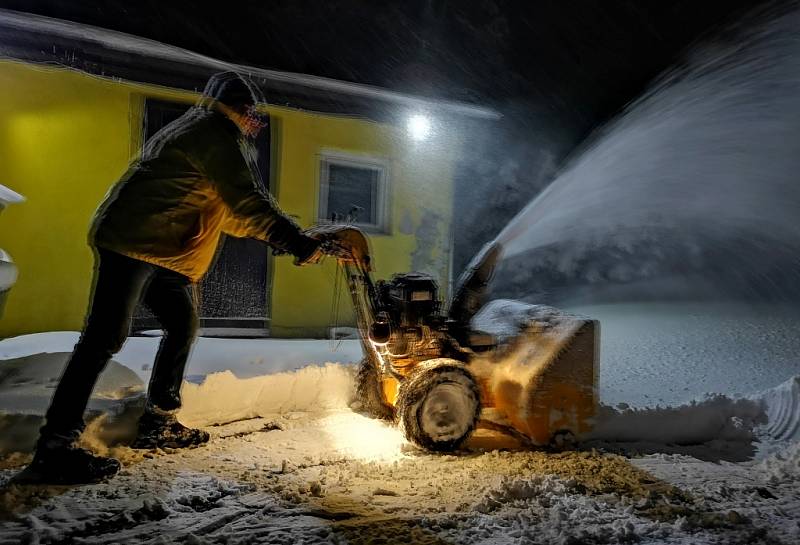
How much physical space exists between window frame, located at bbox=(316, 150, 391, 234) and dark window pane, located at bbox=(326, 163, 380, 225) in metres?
0.04

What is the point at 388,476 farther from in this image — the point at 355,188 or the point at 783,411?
the point at 355,188

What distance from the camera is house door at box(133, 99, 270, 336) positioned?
769 cm

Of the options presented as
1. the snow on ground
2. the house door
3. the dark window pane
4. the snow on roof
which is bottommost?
the snow on ground

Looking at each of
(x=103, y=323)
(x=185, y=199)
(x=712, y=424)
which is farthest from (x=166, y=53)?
(x=712, y=424)

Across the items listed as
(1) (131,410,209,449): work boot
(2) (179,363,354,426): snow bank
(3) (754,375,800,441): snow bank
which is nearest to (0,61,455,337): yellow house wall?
(2) (179,363,354,426): snow bank

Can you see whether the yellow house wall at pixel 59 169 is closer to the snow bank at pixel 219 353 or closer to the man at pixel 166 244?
the snow bank at pixel 219 353

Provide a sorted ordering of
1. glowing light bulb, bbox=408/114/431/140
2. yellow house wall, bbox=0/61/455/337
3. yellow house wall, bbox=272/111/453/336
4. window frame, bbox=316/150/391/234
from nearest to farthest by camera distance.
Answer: yellow house wall, bbox=0/61/455/337, yellow house wall, bbox=272/111/453/336, window frame, bbox=316/150/391/234, glowing light bulb, bbox=408/114/431/140

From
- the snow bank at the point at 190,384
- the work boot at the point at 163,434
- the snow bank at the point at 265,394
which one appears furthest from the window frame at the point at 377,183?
the work boot at the point at 163,434

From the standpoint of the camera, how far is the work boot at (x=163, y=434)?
3715 millimetres

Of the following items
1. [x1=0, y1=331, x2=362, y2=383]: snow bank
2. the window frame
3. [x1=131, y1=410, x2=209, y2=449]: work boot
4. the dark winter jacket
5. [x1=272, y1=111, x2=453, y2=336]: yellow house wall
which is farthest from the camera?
the window frame

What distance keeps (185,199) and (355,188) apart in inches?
194

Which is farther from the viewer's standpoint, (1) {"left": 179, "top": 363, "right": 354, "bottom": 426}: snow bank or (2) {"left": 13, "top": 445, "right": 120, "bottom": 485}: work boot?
(1) {"left": 179, "top": 363, "right": 354, "bottom": 426}: snow bank

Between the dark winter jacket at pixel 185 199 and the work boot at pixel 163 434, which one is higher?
the dark winter jacket at pixel 185 199

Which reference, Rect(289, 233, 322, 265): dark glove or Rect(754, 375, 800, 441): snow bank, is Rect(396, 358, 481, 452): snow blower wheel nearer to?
Rect(289, 233, 322, 265): dark glove
